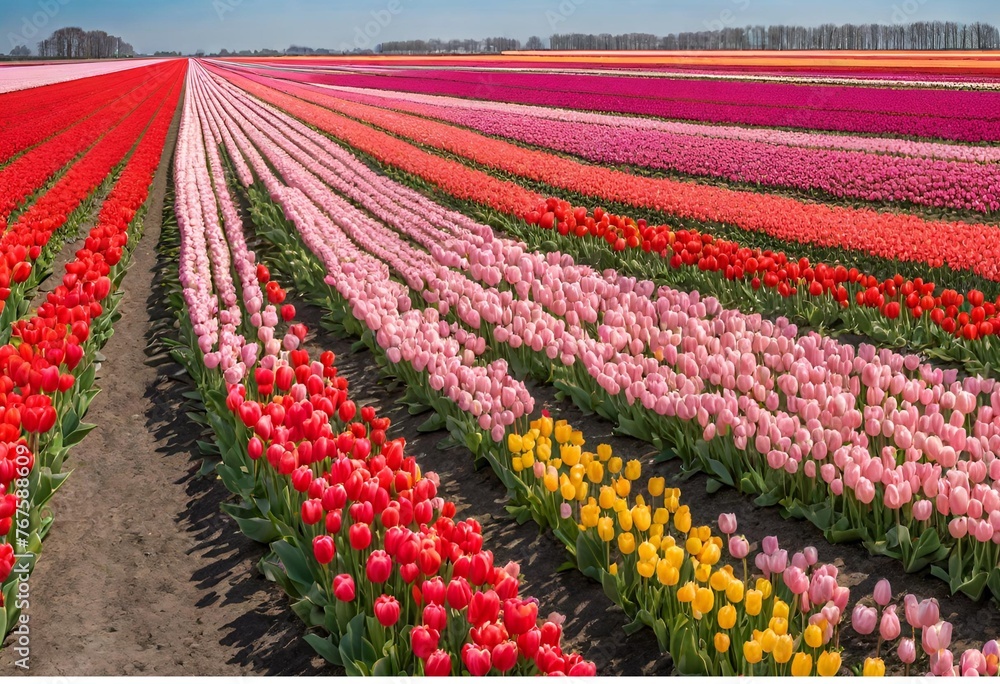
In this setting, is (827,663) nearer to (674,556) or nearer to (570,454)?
(674,556)

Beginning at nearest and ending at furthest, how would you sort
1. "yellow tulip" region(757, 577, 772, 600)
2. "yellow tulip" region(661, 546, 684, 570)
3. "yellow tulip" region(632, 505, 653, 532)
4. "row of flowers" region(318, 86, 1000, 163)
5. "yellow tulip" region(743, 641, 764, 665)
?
"yellow tulip" region(743, 641, 764, 665) → "yellow tulip" region(757, 577, 772, 600) → "yellow tulip" region(661, 546, 684, 570) → "yellow tulip" region(632, 505, 653, 532) → "row of flowers" region(318, 86, 1000, 163)

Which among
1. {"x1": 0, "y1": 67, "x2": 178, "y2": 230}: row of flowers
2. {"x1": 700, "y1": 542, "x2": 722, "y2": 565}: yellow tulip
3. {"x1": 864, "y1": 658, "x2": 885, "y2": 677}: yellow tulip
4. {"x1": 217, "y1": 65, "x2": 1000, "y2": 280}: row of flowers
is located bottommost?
{"x1": 864, "y1": 658, "x2": 885, "y2": 677}: yellow tulip

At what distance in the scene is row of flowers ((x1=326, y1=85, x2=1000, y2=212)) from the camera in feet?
48.7

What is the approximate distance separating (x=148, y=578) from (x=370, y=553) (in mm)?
1385

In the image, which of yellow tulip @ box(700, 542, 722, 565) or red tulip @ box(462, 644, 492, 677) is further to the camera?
yellow tulip @ box(700, 542, 722, 565)

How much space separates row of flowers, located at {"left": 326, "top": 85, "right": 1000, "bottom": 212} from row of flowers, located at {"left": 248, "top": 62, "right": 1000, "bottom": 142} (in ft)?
15.3

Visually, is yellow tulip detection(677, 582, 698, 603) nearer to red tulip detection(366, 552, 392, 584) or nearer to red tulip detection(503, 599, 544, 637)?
red tulip detection(503, 599, 544, 637)

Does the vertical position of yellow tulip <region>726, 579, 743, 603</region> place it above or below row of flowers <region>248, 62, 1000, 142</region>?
below

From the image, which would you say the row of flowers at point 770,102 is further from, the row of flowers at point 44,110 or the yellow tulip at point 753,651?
the yellow tulip at point 753,651

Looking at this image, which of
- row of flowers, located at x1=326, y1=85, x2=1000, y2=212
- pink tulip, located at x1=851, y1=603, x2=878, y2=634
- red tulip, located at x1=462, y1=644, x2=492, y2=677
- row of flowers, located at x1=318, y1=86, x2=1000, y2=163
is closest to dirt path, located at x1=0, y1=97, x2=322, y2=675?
red tulip, located at x1=462, y1=644, x2=492, y2=677

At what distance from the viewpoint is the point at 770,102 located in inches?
1237

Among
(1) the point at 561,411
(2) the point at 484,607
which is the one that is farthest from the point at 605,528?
(1) the point at 561,411

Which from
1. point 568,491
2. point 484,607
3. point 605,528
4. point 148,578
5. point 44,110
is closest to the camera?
point 484,607

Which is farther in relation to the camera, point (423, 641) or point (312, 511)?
point (312, 511)
